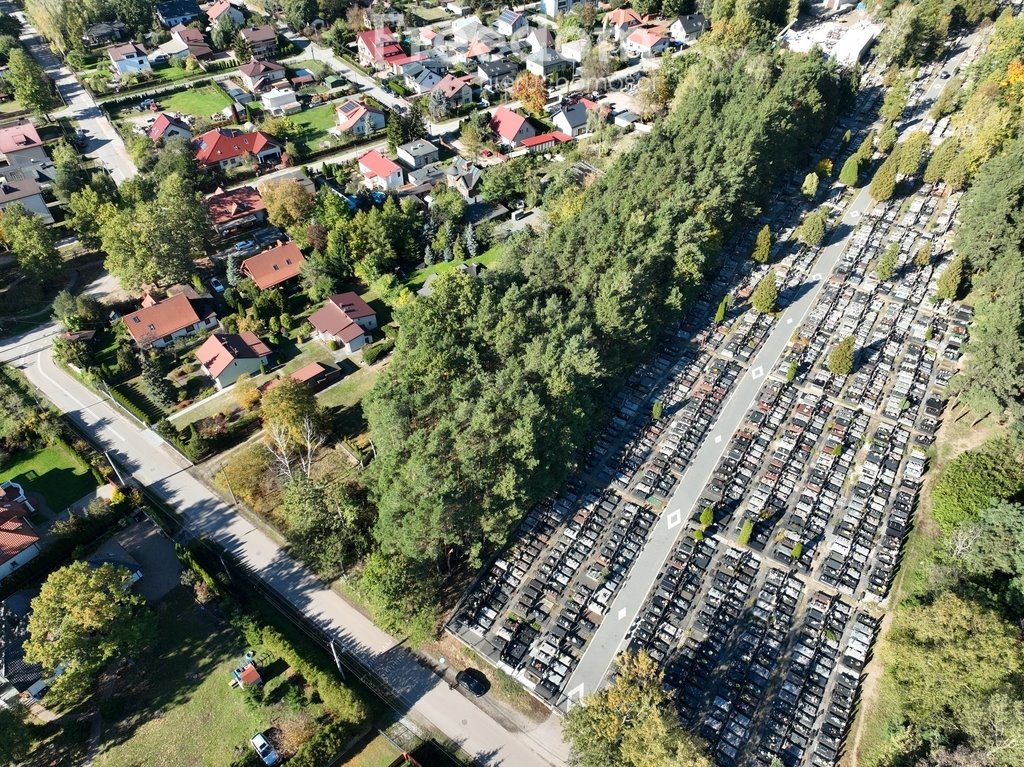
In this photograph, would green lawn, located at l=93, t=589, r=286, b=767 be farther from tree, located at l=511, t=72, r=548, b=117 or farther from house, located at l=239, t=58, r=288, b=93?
house, located at l=239, t=58, r=288, b=93

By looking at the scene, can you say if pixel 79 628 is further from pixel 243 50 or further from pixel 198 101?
pixel 243 50

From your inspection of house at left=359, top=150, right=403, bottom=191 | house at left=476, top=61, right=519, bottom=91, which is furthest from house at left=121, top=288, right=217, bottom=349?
house at left=476, top=61, right=519, bottom=91

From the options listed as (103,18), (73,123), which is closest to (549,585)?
(73,123)

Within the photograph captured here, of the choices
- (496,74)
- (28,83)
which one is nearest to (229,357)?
(496,74)

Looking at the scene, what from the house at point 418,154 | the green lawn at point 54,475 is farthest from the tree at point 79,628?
the house at point 418,154

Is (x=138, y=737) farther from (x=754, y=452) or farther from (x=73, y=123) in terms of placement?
(x=73, y=123)

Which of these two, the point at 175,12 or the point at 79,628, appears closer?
the point at 79,628

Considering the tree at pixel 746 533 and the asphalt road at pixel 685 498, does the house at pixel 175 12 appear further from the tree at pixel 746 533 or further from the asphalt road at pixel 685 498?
the tree at pixel 746 533

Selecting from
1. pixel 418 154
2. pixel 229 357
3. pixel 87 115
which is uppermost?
pixel 87 115
